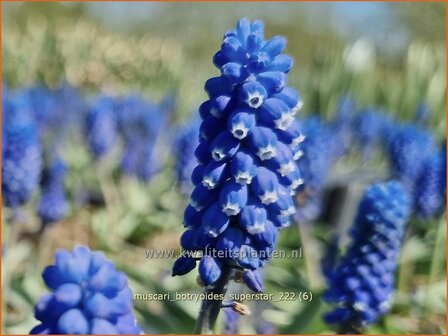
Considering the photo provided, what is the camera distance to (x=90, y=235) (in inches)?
245

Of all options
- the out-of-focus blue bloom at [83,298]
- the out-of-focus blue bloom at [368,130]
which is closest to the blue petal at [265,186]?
the out-of-focus blue bloom at [83,298]

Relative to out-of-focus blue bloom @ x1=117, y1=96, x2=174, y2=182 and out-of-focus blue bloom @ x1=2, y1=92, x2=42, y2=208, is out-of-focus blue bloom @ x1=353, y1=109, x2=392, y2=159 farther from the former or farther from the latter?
out-of-focus blue bloom @ x1=2, y1=92, x2=42, y2=208

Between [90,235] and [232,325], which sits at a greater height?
[232,325]

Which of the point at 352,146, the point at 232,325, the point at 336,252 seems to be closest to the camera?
the point at 232,325

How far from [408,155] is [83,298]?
158 inches

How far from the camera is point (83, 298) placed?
1401mm

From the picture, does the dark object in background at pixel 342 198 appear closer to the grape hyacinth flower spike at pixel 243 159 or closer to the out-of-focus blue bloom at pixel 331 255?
the out-of-focus blue bloom at pixel 331 255

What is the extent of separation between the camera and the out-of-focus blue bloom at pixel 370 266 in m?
2.59

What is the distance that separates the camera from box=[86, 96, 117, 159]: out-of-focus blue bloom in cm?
643

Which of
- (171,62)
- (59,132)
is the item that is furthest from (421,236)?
(171,62)

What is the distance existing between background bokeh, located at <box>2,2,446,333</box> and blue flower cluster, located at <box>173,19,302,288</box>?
1538 mm

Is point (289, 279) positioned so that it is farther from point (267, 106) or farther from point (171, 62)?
point (171, 62)

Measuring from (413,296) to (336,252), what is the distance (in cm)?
73

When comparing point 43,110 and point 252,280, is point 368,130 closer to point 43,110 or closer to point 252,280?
point 43,110
